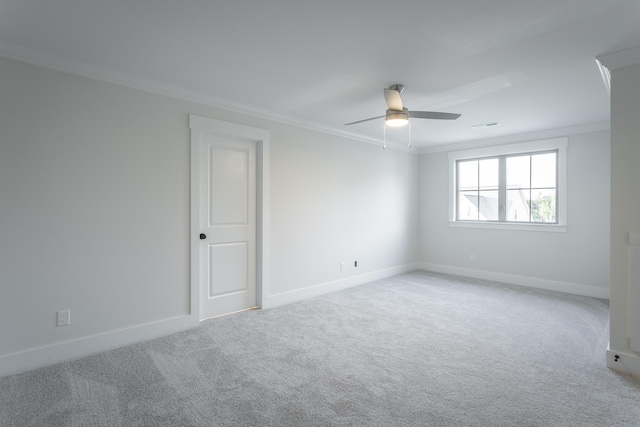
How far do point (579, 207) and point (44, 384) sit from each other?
6265 millimetres

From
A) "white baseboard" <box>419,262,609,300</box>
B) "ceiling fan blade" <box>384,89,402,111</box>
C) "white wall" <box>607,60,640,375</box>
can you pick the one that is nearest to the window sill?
"white baseboard" <box>419,262,609,300</box>


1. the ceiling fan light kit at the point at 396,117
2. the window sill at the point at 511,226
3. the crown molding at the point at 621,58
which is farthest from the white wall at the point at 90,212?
the window sill at the point at 511,226

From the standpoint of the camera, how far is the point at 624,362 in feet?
8.50

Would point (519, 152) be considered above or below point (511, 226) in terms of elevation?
above

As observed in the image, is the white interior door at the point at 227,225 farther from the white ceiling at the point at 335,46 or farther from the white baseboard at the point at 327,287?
the white ceiling at the point at 335,46

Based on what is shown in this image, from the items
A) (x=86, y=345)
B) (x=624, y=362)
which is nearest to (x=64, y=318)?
(x=86, y=345)

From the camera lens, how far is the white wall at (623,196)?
100 inches

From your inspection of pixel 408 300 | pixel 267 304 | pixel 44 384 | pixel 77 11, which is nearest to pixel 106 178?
pixel 77 11

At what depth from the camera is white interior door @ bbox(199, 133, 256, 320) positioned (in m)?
3.70

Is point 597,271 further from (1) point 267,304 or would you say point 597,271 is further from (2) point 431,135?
(1) point 267,304

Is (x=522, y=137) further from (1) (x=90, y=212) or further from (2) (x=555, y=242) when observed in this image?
(1) (x=90, y=212)

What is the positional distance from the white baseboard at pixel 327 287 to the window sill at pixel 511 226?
1249 millimetres

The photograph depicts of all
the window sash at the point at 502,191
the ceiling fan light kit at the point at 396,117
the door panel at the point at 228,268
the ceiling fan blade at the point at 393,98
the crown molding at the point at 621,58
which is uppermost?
the crown molding at the point at 621,58

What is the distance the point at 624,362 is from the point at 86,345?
14.2 feet
